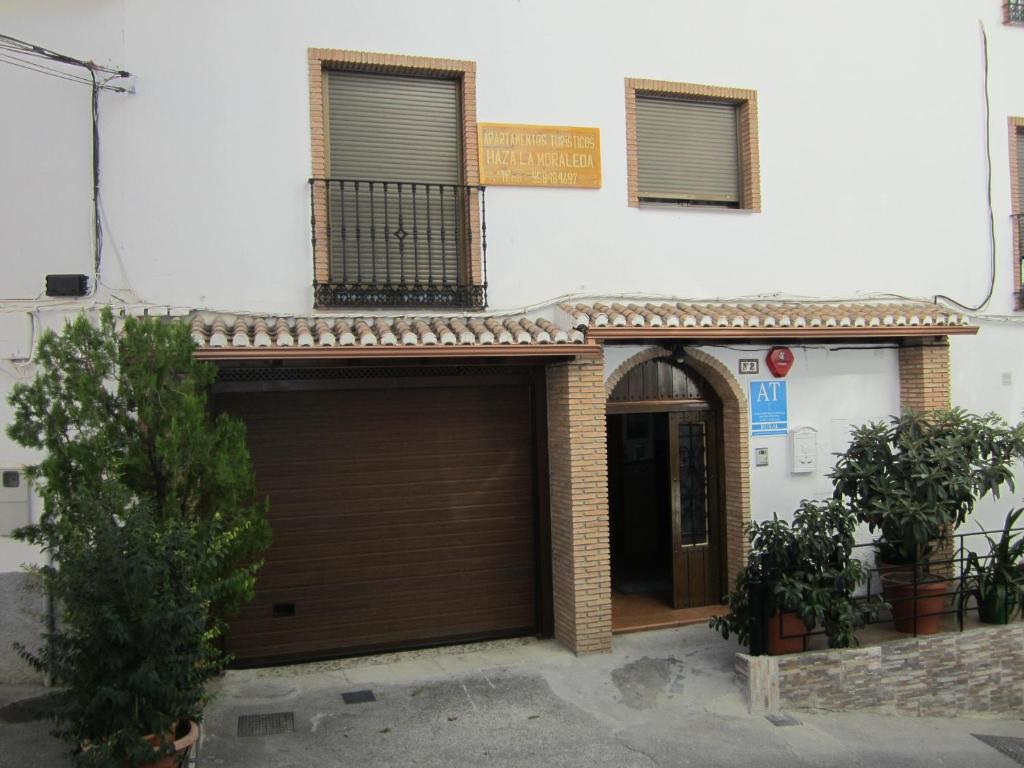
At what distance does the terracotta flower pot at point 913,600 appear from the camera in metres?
7.83

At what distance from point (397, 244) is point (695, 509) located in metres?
4.11

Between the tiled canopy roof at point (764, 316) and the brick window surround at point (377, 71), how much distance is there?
1.24m

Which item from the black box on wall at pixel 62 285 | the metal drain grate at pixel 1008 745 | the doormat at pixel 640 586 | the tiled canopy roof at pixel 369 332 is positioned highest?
the black box on wall at pixel 62 285

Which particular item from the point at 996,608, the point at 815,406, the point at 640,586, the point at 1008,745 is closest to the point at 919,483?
the point at 996,608

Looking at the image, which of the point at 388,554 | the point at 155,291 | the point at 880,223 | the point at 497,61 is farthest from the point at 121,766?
A: the point at 880,223

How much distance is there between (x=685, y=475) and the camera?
366 inches

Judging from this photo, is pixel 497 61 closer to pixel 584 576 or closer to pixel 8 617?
pixel 584 576

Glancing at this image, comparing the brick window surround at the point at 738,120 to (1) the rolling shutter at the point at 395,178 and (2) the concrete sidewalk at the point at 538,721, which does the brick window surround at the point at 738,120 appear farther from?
(2) the concrete sidewalk at the point at 538,721

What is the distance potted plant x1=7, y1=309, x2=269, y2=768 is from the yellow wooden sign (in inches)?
138

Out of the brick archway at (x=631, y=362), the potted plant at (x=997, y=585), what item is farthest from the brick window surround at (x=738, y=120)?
the potted plant at (x=997, y=585)

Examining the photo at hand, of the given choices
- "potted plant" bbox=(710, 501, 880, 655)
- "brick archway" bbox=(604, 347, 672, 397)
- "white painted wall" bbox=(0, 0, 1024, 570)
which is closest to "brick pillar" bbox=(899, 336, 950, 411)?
"white painted wall" bbox=(0, 0, 1024, 570)

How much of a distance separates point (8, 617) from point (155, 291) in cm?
289

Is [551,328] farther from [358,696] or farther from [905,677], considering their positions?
[905,677]

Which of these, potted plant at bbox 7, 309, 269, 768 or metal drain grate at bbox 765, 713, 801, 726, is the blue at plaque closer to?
metal drain grate at bbox 765, 713, 801, 726
